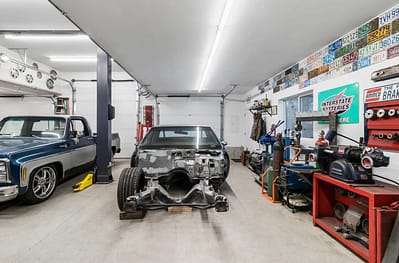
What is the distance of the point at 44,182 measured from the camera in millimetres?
3730

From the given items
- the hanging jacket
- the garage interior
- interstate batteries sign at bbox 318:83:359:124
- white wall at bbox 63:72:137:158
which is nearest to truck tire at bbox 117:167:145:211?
the garage interior

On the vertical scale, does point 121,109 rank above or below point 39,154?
above

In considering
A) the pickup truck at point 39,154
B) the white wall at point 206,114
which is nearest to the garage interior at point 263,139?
the pickup truck at point 39,154

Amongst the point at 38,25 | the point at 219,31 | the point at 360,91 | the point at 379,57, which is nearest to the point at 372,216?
the point at 360,91

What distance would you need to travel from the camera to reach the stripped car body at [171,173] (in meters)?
2.88

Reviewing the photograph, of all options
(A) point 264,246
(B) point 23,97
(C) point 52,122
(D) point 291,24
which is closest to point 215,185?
(A) point 264,246

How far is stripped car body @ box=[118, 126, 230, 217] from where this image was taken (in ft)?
9.45

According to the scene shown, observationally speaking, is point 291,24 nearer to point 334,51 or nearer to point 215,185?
point 334,51

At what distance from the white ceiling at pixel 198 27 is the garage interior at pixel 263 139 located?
24 millimetres

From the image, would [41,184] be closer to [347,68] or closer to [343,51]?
[347,68]

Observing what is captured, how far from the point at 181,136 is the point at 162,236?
203cm

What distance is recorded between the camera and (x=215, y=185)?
3.48m

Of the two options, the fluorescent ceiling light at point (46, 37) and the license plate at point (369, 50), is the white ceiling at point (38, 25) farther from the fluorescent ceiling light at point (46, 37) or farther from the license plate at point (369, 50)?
Answer: the license plate at point (369, 50)

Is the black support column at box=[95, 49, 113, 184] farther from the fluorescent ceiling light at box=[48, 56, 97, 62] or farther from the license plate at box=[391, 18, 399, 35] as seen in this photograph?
the license plate at box=[391, 18, 399, 35]
